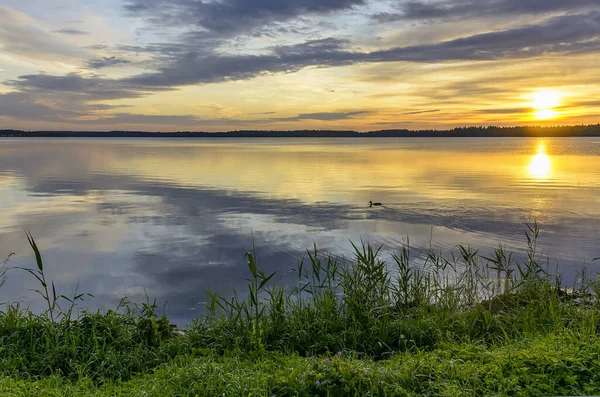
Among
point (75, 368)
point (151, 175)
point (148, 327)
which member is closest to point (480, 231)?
point (148, 327)

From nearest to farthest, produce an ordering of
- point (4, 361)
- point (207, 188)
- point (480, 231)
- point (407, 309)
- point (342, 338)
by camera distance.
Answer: point (4, 361) < point (342, 338) < point (407, 309) < point (480, 231) < point (207, 188)

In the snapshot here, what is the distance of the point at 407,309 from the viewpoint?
6629mm

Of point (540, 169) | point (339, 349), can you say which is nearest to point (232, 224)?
point (339, 349)

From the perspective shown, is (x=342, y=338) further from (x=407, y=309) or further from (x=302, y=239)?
(x=302, y=239)

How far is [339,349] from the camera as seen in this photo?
559 centimetres

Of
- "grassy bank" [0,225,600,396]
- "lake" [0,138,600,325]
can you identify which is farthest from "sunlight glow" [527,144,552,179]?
"grassy bank" [0,225,600,396]

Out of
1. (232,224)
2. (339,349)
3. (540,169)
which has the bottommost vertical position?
(232,224)

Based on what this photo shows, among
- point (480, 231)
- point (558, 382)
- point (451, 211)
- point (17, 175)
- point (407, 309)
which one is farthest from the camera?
point (17, 175)

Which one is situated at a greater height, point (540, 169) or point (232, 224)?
point (540, 169)

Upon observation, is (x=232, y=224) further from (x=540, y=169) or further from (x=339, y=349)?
(x=540, y=169)

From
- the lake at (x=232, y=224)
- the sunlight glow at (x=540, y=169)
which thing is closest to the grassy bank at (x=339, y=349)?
the lake at (x=232, y=224)

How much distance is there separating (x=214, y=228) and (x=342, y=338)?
10644mm

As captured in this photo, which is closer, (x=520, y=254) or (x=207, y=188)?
(x=520, y=254)

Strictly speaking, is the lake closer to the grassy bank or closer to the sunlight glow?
the grassy bank
